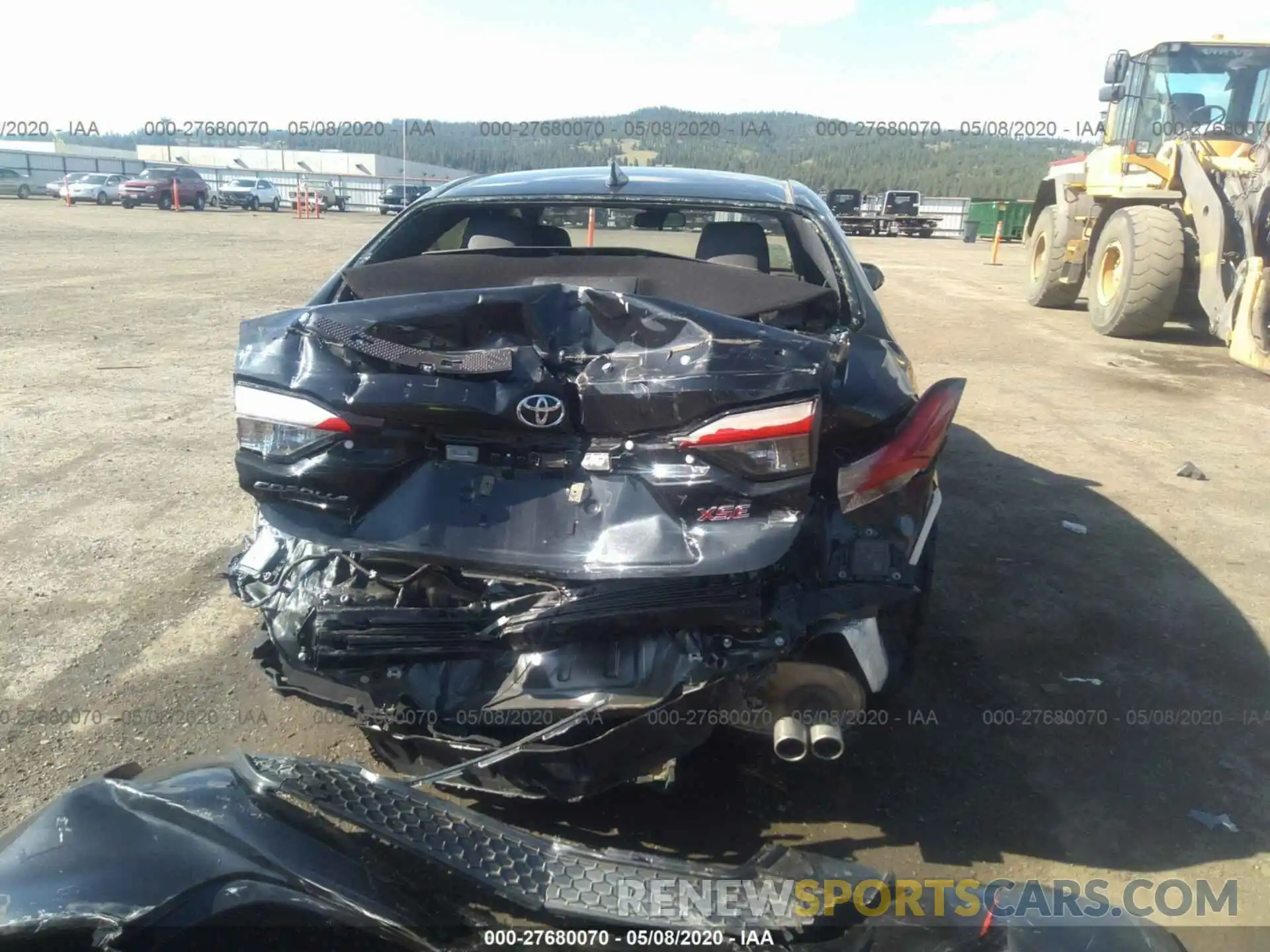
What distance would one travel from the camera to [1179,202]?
1099 cm

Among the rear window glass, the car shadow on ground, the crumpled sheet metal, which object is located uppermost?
the rear window glass

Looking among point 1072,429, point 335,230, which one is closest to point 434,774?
point 1072,429

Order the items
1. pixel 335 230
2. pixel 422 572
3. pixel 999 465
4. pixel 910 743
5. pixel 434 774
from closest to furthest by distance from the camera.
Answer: pixel 434 774, pixel 422 572, pixel 910 743, pixel 999 465, pixel 335 230

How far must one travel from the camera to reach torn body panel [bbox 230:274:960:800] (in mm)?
2168

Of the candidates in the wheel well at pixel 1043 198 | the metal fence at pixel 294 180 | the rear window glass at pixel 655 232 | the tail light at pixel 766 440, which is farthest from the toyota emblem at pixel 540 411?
the metal fence at pixel 294 180

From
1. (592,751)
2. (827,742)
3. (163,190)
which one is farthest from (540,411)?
(163,190)

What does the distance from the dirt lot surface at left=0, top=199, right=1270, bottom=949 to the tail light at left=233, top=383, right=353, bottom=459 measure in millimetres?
1083

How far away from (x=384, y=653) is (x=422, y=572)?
0.22 metres

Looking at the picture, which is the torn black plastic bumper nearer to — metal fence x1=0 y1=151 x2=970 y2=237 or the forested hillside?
the forested hillside

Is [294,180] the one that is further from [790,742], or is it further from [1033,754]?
[790,742]

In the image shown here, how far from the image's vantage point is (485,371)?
223cm

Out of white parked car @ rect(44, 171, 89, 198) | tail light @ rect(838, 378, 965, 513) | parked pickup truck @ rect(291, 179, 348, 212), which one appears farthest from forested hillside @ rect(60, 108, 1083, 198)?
tail light @ rect(838, 378, 965, 513)

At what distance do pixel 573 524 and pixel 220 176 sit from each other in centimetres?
5065

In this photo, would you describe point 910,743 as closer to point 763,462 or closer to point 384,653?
point 763,462
